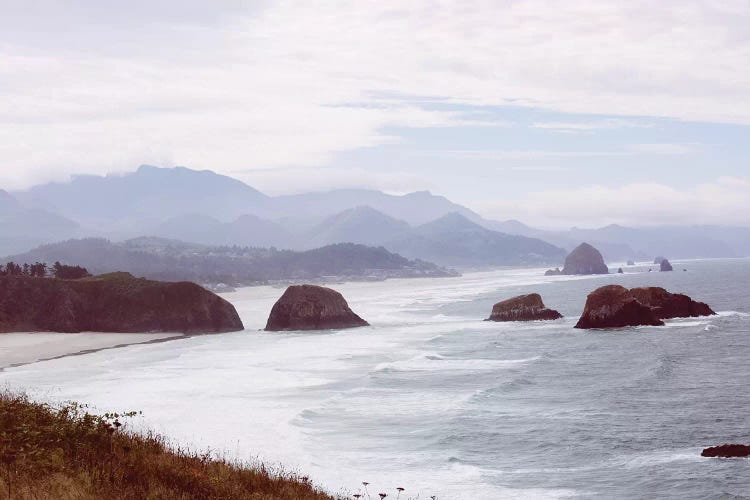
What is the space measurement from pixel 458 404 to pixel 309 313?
4368 centimetres

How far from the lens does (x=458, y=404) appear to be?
34.5m

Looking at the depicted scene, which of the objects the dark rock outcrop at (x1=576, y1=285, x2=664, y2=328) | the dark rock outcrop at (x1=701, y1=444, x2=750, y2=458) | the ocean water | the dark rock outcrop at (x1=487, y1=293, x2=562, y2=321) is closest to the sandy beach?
the ocean water

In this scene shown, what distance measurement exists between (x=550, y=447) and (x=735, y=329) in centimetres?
4806

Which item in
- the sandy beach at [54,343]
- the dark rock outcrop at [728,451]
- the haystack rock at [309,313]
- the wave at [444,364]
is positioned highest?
the haystack rock at [309,313]

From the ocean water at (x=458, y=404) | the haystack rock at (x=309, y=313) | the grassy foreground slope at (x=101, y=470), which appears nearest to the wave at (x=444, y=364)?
the ocean water at (x=458, y=404)

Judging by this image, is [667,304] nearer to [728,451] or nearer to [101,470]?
[728,451]

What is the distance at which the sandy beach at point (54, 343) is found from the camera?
192 feet

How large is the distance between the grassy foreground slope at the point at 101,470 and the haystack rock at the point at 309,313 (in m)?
58.5

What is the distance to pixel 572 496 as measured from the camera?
838 inches

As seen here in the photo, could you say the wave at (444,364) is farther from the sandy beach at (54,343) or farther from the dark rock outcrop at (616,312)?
the sandy beach at (54,343)

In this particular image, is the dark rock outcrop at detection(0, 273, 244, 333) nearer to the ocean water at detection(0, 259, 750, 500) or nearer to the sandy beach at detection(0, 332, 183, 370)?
→ the sandy beach at detection(0, 332, 183, 370)

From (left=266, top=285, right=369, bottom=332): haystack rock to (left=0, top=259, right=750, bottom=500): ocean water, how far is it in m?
10.2

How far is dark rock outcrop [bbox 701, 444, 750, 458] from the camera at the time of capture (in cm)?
2492

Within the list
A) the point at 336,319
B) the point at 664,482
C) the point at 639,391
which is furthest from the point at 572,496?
the point at 336,319
